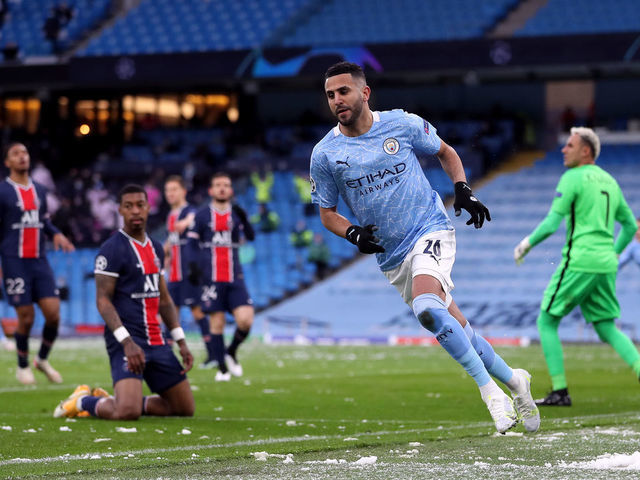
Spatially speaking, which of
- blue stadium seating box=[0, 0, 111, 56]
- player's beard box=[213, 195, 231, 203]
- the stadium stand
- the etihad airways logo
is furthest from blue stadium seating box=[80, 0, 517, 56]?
the etihad airways logo

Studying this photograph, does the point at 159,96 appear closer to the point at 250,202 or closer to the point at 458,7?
the point at 250,202

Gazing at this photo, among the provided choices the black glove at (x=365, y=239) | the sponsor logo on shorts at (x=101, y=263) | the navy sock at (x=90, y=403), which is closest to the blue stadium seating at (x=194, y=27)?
the sponsor logo on shorts at (x=101, y=263)

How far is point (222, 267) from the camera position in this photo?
42.1 ft

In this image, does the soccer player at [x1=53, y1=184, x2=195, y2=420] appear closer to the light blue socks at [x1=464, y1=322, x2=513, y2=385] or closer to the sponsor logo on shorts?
the sponsor logo on shorts

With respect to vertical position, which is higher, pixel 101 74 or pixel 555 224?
pixel 101 74

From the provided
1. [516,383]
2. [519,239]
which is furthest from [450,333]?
[519,239]

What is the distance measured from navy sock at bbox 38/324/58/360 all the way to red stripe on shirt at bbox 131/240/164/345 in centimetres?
329

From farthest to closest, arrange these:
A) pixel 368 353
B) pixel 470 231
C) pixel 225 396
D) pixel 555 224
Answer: pixel 470 231 < pixel 368 353 < pixel 225 396 < pixel 555 224

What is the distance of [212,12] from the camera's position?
30734mm

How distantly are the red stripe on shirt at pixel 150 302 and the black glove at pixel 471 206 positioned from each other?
2.77 meters

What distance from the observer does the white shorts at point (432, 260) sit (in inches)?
256

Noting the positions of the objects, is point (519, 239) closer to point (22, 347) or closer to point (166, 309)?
point (22, 347)

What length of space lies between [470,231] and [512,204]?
1124 mm

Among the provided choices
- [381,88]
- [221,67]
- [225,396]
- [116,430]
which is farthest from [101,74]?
[116,430]
